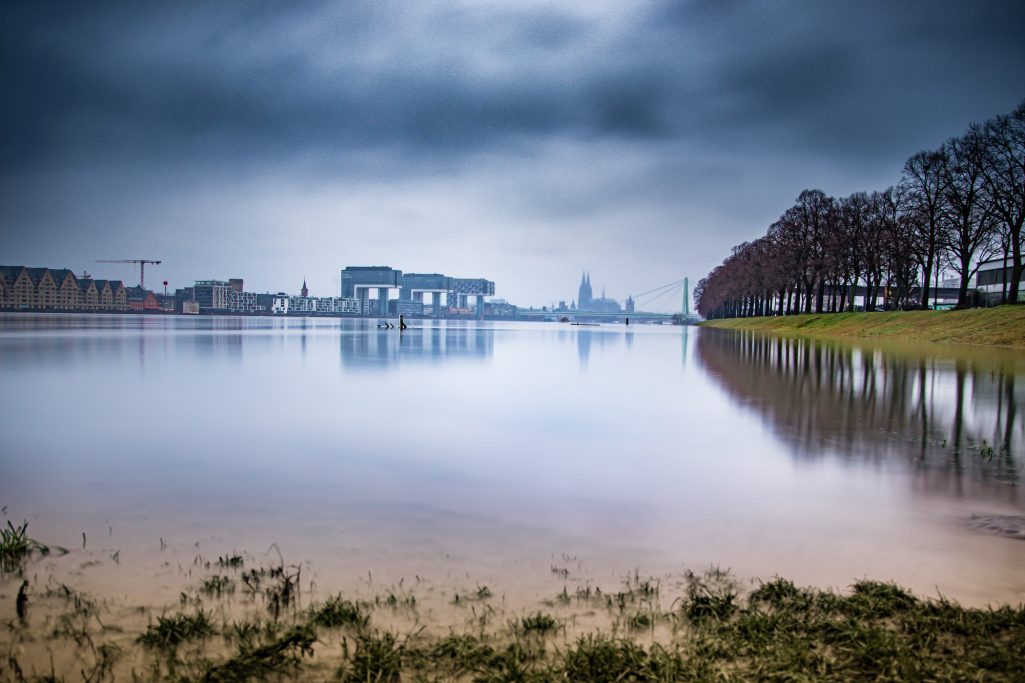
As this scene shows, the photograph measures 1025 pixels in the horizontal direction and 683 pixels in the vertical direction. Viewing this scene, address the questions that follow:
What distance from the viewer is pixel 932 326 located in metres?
46.7

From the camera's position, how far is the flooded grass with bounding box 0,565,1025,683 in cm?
347

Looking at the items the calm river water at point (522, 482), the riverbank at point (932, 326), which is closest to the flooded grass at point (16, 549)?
the calm river water at point (522, 482)

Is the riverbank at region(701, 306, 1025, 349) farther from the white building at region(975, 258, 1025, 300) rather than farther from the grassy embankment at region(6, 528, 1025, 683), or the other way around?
the white building at region(975, 258, 1025, 300)

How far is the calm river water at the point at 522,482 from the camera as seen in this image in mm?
5105

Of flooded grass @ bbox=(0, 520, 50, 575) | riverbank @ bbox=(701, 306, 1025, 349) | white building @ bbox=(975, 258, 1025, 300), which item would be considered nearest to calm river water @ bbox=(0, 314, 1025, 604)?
flooded grass @ bbox=(0, 520, 50, 575)

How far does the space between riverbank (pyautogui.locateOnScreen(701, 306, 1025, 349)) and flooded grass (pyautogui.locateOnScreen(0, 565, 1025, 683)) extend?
38.4 m

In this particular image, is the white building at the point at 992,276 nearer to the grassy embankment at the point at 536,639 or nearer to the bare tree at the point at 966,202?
the bare tree at the point at 966,202

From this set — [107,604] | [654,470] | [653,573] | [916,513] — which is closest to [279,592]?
[107,604]

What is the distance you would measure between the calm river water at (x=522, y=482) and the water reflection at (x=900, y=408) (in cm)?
8

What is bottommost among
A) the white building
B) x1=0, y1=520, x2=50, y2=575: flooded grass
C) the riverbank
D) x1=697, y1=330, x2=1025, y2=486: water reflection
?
x1=0, y1=520, x2=50, y2=575: flooded grass

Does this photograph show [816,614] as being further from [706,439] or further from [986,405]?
[986,405]

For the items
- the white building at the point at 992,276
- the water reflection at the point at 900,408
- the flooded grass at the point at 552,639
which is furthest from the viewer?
the white building at the point at 992,276

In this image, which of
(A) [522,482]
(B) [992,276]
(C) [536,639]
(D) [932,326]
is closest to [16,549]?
(C) [536,639]

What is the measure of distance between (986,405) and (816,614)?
12753 mm
